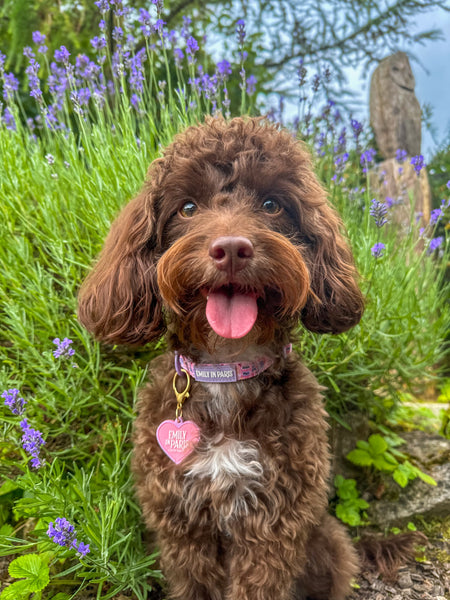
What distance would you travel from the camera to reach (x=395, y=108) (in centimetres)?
608

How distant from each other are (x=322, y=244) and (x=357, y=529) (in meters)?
1.93

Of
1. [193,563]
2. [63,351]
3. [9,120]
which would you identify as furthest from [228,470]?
[9,120]

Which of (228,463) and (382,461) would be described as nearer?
(228,463)

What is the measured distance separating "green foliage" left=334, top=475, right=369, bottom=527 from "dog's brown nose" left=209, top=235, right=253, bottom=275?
2040mm

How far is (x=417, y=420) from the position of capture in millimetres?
3984

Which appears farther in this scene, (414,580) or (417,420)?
(417,420)

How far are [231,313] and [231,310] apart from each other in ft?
0.03

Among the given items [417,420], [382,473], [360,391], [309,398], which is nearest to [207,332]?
[309,398]

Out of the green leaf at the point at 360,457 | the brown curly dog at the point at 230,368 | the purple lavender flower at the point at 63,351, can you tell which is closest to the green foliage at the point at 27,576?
the brown curly dog at the point at 230,368

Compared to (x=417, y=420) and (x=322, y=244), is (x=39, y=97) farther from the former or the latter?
(x=417, y=420)

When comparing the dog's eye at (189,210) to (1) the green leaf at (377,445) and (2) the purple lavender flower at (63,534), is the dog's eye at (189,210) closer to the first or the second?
(2) the purple lavender flower at (63,534)

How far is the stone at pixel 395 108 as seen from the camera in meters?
5.95

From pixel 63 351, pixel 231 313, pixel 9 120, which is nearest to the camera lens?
pixel 231 313

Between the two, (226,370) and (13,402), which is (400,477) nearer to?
(226,370)
